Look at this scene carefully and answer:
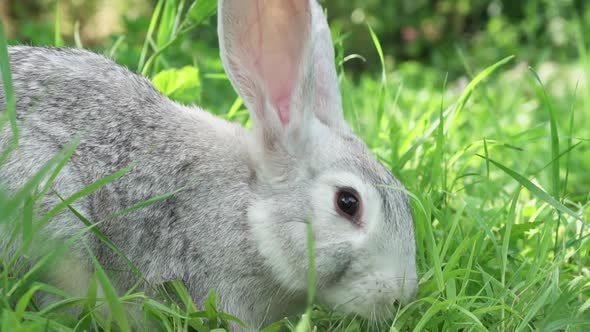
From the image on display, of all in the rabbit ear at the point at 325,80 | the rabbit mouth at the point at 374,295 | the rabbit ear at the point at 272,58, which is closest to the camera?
the rabbit mouth at the point at 374,295

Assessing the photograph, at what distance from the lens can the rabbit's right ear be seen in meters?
2.91

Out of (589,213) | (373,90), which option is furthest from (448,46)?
(589,213)

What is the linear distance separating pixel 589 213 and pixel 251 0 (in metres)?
1.97

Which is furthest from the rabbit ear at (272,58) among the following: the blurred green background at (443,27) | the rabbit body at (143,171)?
the blurred green background at (443,27)

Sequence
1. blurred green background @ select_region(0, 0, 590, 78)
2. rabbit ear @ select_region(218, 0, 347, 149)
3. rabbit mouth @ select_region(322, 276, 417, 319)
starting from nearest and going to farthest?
rabbit mouth @ select_region(322, 276, 417, 319), rabbit ear @ select_region(218, 0, 347, 149), blurred green background @ select_region(0, 0, 590, 78)

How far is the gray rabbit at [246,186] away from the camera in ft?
9.23

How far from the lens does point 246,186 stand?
121 inches

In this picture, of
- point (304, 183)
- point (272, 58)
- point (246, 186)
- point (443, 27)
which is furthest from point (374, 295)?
point (443, 27)

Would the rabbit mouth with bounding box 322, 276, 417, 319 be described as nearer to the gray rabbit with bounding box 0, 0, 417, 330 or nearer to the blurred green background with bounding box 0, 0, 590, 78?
the gray rabbit with bounding box 0, 0, 417, 330

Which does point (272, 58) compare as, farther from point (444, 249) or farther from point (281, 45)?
point (444, 249)

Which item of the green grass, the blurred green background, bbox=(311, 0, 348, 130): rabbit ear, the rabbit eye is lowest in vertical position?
the blurred green background

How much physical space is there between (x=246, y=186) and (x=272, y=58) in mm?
495

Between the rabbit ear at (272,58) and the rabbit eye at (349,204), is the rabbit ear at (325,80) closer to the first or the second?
the rabbit ear at (272,58)

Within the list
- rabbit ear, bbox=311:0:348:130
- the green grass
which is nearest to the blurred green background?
the green grass
